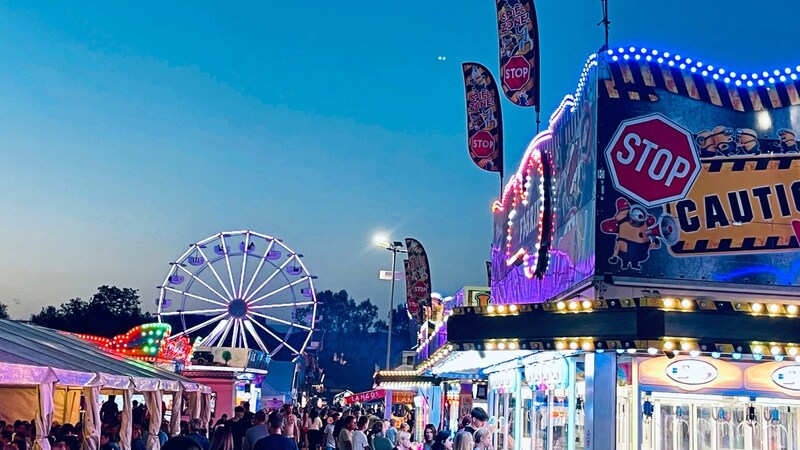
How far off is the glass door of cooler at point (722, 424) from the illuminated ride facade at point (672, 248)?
0.02 m

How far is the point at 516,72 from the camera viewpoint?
19.2 meters

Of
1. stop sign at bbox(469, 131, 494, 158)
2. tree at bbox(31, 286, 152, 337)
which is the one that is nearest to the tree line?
tree at bbox(31, 286, 152, 337)

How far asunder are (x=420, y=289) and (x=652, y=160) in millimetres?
25908

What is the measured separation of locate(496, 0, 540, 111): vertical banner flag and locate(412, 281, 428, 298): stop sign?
64.7ft

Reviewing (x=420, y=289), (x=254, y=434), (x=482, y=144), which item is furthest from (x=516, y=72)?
(x=420, y=289)

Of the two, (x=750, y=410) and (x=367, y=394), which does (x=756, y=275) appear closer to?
(x=750, y=410)

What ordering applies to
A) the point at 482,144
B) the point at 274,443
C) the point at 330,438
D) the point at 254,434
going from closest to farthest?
the point at 274,443 < the point at 254,434 < the point at 330,438 < the point at 482,144

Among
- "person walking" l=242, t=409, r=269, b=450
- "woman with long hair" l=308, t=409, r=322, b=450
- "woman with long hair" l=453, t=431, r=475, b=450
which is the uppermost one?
"woman with long hair" l=453, t=431, r=475, b=450

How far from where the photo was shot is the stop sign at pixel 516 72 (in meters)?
19.1

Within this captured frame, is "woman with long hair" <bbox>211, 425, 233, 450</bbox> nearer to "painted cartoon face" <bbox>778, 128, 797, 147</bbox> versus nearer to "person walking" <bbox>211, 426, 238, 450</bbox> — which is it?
"person walking" <bbox>211, 426, 238, 450</bbox>

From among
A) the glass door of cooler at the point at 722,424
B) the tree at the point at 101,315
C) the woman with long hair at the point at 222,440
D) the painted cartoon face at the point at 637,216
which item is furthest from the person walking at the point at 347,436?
the tree at the point at 101,315

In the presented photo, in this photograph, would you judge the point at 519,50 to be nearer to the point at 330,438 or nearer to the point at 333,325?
the point at 330,438

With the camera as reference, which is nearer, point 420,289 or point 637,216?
point 637,216

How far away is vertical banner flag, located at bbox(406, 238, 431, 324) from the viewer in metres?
38.1
